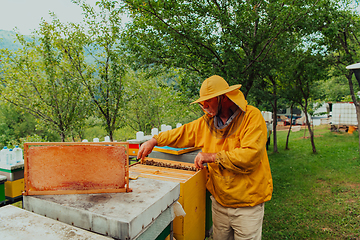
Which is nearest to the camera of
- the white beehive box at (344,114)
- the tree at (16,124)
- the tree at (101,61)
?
the tree at (101,61)

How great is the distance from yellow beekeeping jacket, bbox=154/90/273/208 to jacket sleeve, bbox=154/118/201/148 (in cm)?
15

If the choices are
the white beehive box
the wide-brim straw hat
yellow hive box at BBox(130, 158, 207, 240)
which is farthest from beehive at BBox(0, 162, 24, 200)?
the white beehive box

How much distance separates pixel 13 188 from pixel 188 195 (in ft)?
8.68

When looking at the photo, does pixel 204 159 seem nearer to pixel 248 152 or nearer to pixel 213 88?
pixel 248 152

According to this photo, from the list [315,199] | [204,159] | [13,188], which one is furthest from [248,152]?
[315,199]

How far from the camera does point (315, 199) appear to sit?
5.19 meters

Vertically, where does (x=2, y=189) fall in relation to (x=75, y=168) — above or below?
below

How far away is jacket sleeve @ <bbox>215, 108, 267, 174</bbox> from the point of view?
1604 mm

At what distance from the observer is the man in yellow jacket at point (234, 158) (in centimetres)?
165

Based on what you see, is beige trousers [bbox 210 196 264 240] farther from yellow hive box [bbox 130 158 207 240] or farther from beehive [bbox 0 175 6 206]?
beehive [bbox 0 175 6 206]

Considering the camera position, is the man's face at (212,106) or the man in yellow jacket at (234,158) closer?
the man in yellow jacket at (234,158)

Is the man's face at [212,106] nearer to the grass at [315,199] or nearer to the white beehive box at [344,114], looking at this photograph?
the grass at [315,199]

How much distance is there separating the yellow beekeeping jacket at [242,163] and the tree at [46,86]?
5.45 meters

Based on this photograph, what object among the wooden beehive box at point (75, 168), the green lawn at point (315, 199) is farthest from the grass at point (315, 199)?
the wooden beehive box at point (75, 168)
